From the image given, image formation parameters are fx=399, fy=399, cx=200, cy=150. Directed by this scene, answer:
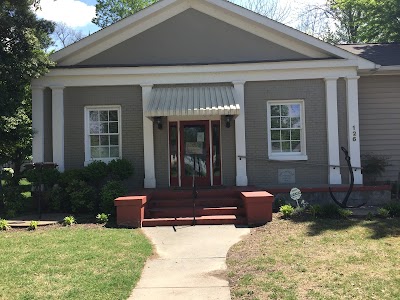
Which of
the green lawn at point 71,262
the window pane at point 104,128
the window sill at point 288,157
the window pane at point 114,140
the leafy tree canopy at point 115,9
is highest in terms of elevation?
the leafy tree canopy at point 115,9

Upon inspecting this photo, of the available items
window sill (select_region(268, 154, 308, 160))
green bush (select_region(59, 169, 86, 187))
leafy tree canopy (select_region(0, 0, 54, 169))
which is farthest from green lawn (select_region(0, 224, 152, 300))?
window sill (select_region(268, 154, 308, 160))

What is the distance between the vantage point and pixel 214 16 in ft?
40.8

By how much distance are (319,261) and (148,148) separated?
7209 mm

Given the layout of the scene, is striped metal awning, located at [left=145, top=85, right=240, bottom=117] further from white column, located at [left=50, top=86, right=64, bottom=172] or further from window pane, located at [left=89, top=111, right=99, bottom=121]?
white column, located at [left=50, top=86, right=64, bottom=172]

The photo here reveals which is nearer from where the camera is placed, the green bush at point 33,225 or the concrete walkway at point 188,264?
the concrete walkway at point 188,264

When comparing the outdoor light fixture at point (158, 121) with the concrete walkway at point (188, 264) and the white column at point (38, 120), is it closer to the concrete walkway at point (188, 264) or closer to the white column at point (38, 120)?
the white column at point (38, 120)

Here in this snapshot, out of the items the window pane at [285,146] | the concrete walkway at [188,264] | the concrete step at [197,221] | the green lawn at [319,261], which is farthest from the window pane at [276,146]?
the concrete walkway at [188,264]

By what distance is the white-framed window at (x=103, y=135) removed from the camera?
12469 millimetres

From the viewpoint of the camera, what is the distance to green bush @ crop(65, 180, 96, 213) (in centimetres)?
1063

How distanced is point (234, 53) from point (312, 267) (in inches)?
321

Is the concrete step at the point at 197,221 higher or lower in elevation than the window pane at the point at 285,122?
lower

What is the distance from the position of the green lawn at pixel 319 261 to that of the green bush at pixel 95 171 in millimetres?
4904

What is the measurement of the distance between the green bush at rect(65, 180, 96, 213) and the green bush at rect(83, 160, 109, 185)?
32cm

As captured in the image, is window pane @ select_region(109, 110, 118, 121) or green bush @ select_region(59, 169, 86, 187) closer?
green bush @ select_region(59, 169, 86, 187)
